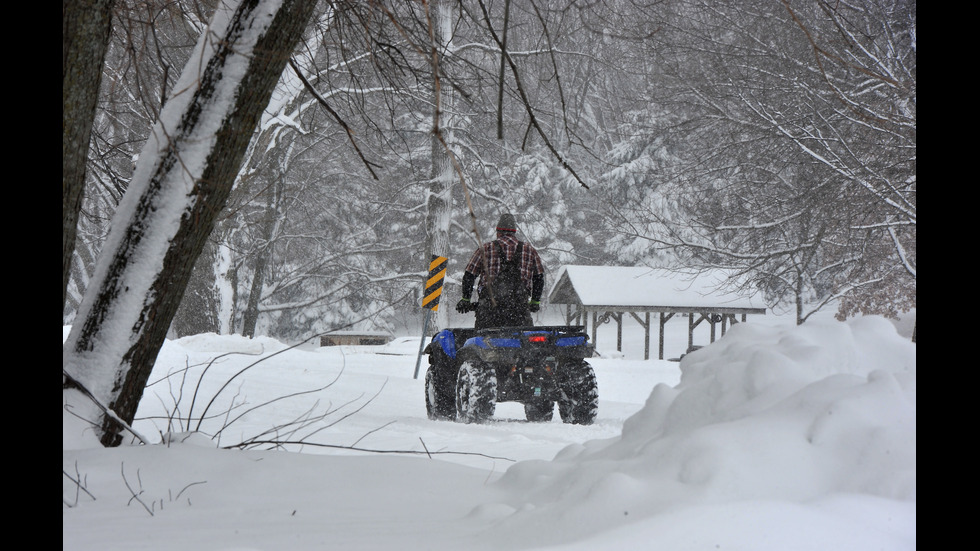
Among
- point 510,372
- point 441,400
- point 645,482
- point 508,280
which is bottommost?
point 441,400

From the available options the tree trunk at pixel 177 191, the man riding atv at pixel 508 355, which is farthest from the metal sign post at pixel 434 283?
the tree trunk at pixel 177 191

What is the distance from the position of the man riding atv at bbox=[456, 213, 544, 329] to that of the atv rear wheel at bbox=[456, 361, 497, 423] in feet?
1.92

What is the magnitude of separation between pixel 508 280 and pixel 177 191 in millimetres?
4647

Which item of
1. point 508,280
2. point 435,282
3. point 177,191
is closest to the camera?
point 177,191

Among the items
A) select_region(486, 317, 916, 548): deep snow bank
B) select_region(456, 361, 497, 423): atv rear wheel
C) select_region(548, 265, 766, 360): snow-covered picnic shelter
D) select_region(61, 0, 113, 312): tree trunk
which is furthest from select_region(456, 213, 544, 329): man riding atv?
select_region(548, 265, 766, 360): snow-covered picnic shelter

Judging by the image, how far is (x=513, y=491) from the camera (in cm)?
298

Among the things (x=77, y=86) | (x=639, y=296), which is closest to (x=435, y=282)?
(x=77, y=86)

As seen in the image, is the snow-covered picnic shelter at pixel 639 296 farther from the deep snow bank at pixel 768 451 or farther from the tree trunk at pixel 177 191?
the deep snow bank at pixel 768 451

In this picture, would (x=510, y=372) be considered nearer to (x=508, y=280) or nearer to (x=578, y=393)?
(x=578, y=393)

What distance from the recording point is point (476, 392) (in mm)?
7363

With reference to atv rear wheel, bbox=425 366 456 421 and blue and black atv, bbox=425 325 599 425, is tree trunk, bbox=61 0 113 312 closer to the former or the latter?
blue and black atv, bbox=425 325 599 425

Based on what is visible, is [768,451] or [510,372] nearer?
[768,451]

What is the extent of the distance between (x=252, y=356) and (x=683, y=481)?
14.0m
